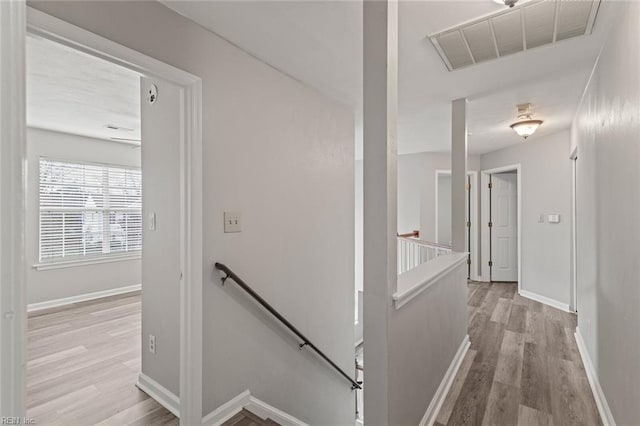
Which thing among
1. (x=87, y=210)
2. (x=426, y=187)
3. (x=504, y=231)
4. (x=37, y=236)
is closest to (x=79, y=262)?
(x=37, y=236)

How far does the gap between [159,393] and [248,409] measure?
0.65 metres

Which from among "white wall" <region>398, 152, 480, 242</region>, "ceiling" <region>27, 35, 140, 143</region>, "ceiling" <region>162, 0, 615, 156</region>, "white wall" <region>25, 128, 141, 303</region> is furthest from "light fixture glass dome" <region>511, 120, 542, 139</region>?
"white wall" <region>25, 128, 141, 303</region>

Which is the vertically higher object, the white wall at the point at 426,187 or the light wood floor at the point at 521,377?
the white wall at the point at 426,187

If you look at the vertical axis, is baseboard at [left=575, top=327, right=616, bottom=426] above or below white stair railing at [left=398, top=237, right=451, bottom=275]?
below

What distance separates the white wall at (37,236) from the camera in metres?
4.22

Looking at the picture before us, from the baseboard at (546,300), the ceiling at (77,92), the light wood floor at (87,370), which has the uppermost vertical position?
the ceiling at (77,92)

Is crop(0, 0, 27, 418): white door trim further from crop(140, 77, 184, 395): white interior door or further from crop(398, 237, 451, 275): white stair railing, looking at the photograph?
crop(398, 237, 451, 275): white stair railing

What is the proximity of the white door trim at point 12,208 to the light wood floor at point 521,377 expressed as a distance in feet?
7.19

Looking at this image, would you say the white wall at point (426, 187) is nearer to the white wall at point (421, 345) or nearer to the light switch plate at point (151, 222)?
the white wall at point (421, 345)

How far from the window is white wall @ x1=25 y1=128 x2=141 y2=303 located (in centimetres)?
11

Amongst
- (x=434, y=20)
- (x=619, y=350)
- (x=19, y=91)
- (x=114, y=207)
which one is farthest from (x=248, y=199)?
(x=114, y=207)

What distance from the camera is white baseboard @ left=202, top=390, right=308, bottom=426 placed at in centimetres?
198

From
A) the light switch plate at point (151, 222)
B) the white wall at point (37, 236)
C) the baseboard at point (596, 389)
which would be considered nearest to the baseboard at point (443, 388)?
the baseboard at point (596, 389)

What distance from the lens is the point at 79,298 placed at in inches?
184
